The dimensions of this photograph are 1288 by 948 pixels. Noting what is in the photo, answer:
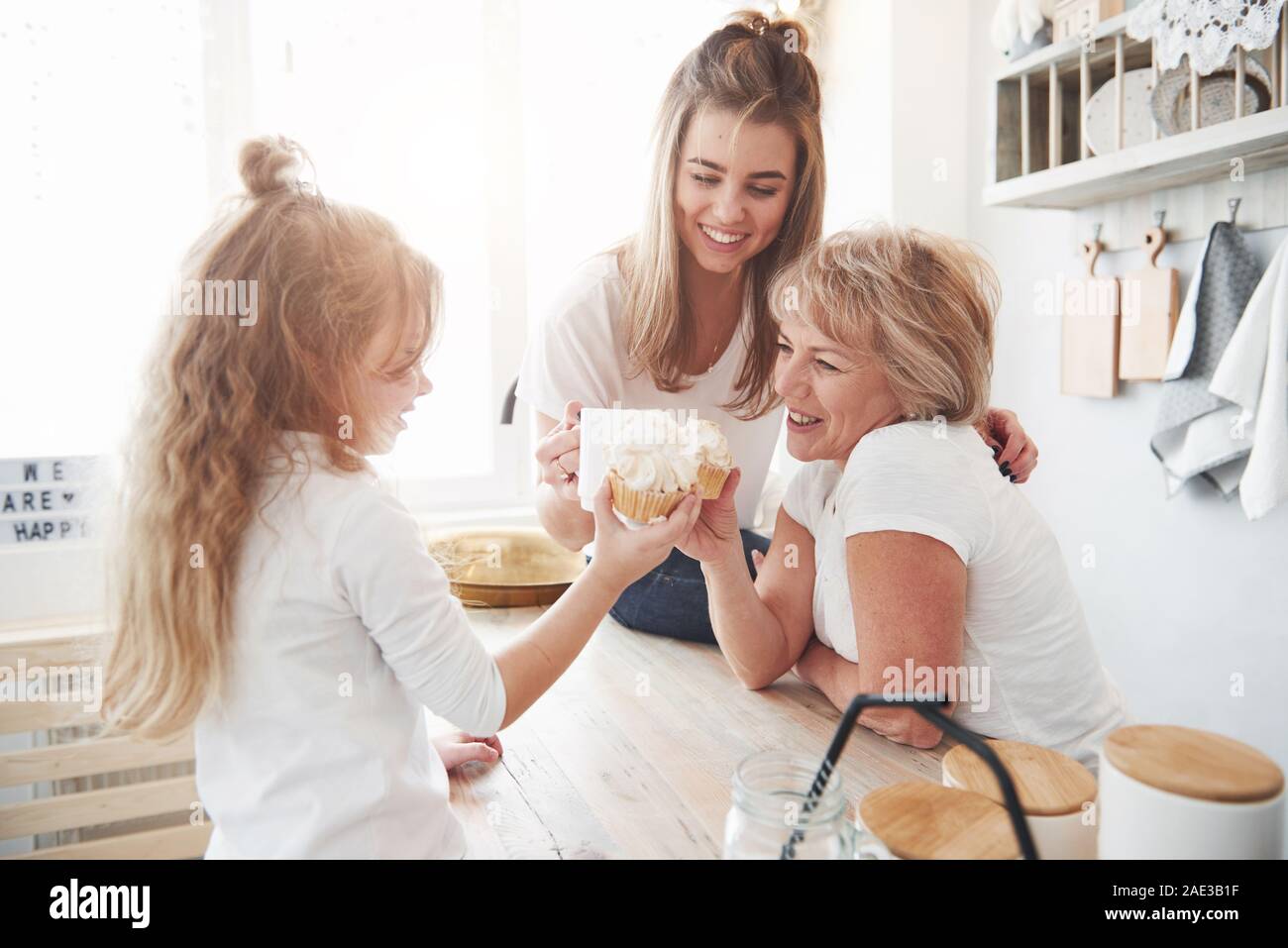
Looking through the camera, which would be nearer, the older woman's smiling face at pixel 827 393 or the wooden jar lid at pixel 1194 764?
the wooden jar lid at pixel 1194 764

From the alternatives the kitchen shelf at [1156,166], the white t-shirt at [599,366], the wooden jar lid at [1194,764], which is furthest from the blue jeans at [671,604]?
the kitchen shelf at [1156,166]

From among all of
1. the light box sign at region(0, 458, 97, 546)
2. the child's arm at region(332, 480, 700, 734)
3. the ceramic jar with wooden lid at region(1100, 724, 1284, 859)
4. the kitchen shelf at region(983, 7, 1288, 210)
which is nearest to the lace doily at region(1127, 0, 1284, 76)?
the kitchen shelf at region(983, 7, 1288, 210)

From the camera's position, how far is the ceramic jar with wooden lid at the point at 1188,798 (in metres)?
0.49

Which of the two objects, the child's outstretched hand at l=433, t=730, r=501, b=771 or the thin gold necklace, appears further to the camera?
the thin gold necklace

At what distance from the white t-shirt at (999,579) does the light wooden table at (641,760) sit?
0.13m

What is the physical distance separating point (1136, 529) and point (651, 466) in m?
1.71

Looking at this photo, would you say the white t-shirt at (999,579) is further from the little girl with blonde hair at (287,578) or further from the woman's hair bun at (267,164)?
the woman's hair bun at (267,164)

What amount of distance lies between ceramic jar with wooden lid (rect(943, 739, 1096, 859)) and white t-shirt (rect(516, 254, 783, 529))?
1.11 m

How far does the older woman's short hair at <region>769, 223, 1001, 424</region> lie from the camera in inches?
48.3

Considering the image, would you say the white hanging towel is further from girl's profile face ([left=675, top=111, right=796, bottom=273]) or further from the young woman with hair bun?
girl's profile face ([left=675, top=111, right=796, bottom=273])

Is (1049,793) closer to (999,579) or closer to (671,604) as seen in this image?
(999,579)

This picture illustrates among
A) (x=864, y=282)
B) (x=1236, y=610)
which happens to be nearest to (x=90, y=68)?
(x=864, y=282)

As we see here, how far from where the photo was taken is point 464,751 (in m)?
1.09
